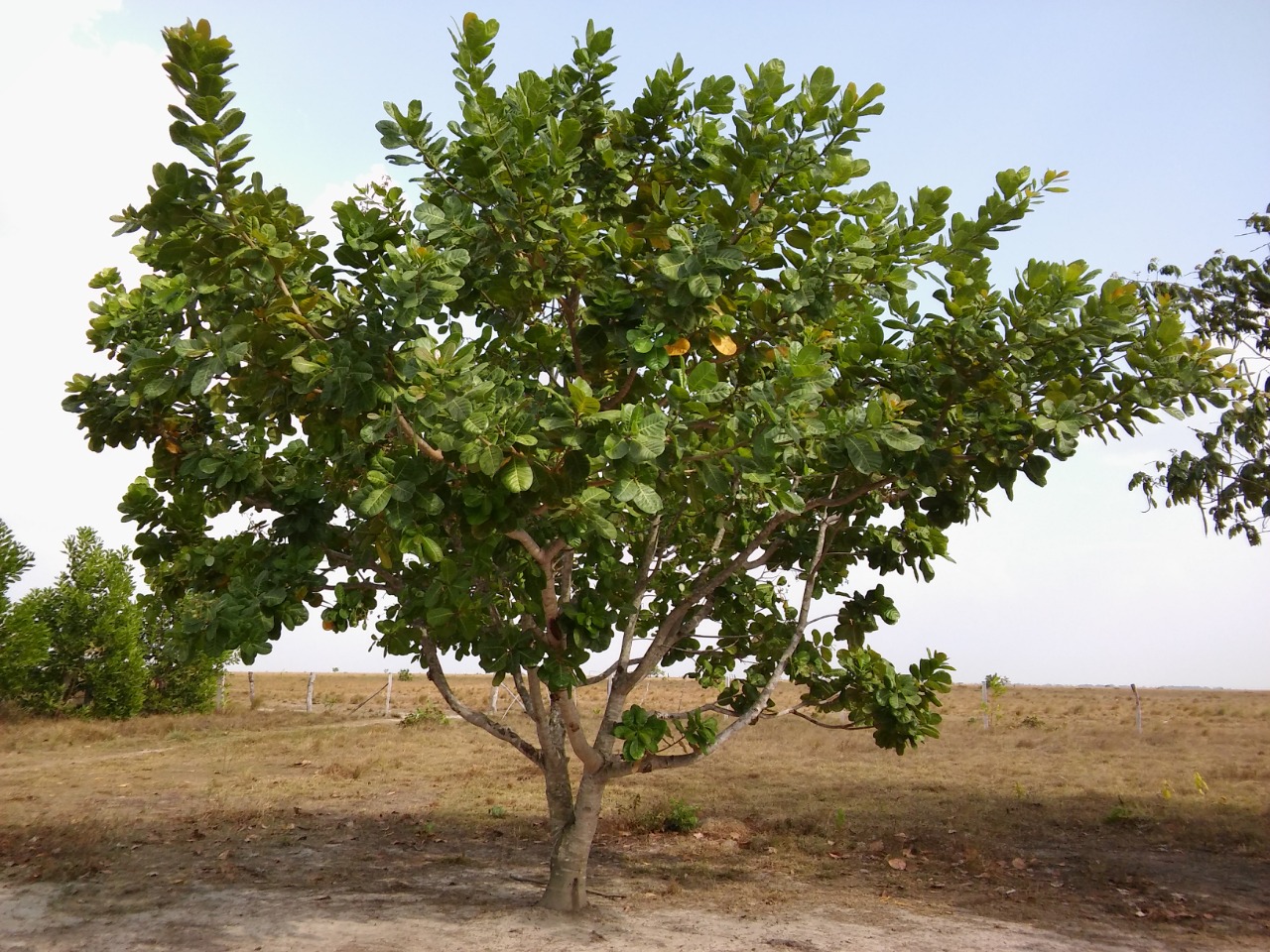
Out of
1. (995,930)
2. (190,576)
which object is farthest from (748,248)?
(995,930)

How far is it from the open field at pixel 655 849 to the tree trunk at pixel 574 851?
0.24 metres

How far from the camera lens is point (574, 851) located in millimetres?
8195

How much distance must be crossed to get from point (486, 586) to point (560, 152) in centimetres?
347

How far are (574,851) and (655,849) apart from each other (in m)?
3.75

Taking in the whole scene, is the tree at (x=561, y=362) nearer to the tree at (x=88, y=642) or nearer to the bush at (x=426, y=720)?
the bush at (x=426, y=720)

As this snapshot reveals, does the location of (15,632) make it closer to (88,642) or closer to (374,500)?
(88,642)

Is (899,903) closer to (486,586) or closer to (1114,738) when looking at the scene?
(486,586)

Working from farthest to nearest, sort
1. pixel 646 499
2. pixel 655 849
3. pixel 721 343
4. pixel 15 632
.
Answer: pixel 15 632 → pixel 655 849 → pixel 721 343 → pixel 646 499

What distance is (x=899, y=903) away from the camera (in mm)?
9117

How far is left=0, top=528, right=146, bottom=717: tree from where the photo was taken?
967 inches

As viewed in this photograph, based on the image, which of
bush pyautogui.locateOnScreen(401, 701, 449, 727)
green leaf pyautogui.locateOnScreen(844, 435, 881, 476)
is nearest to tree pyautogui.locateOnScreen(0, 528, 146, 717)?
bush pyautogui.locateOnScreen(401, 701, 449, 727)

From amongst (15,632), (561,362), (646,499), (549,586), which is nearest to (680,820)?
(549,586)

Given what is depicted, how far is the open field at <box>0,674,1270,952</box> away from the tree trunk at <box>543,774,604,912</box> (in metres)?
0.24

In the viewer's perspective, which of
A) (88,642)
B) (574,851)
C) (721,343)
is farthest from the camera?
(88,642)
